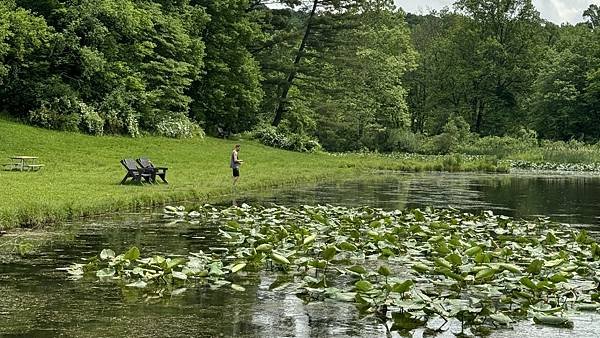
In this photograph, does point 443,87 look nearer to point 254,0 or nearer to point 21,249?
point 254,0

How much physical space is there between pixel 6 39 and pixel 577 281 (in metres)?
27.4

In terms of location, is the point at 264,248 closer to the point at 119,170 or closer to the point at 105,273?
the point at 105,273

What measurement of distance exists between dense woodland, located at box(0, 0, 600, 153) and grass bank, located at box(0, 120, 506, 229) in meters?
2.56

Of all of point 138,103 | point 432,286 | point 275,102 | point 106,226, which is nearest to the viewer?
point 432,286

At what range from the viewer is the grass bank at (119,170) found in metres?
15.3

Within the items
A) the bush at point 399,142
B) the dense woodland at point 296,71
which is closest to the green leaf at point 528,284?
the dense woodland at point 296,71

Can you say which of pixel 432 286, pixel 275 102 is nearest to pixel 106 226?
pixel 432 286

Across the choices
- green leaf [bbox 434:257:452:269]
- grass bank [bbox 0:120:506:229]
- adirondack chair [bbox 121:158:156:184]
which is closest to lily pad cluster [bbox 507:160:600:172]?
grass bank [bbox 0:120:506:229]

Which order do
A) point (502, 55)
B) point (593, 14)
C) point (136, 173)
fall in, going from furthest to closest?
point (593, 14), point (502, 55), point (136, 173)

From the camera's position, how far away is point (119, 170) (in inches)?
996

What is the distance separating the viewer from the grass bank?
15.3 meters

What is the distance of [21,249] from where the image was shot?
11.2 m

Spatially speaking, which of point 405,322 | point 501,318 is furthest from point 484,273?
point 405,322

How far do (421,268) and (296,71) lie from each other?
43.0 meters
